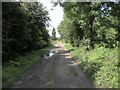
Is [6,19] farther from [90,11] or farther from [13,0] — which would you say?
[90,11]

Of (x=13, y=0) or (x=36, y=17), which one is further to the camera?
(x=36, y=17)

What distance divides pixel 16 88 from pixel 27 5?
27261 millimetres

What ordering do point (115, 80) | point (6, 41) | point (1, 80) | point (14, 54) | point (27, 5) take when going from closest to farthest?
point (115, 80)
point (1, 80)
point (6, 41)
point (14, 54)
point (27, 5)

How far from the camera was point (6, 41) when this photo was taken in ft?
68.5

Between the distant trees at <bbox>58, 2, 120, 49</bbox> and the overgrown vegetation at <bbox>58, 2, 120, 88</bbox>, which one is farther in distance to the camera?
the distant trees at <bbox>58, 2, 120, 49</bbox>

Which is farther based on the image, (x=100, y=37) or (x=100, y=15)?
(x=100, y=37)

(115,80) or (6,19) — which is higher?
(6,19)

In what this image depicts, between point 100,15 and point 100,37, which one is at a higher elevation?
point 100,15

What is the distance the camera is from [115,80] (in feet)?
42.9

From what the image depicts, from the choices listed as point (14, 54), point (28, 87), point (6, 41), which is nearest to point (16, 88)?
point (28, 87)

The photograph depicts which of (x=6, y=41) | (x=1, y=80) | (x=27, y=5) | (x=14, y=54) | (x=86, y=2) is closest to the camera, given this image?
(x=1, y=80)

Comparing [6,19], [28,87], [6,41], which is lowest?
[28,87]

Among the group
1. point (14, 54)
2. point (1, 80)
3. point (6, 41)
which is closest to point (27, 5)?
point (14, 54)

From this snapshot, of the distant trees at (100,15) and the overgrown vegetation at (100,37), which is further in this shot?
the distant trees at (100,15)
